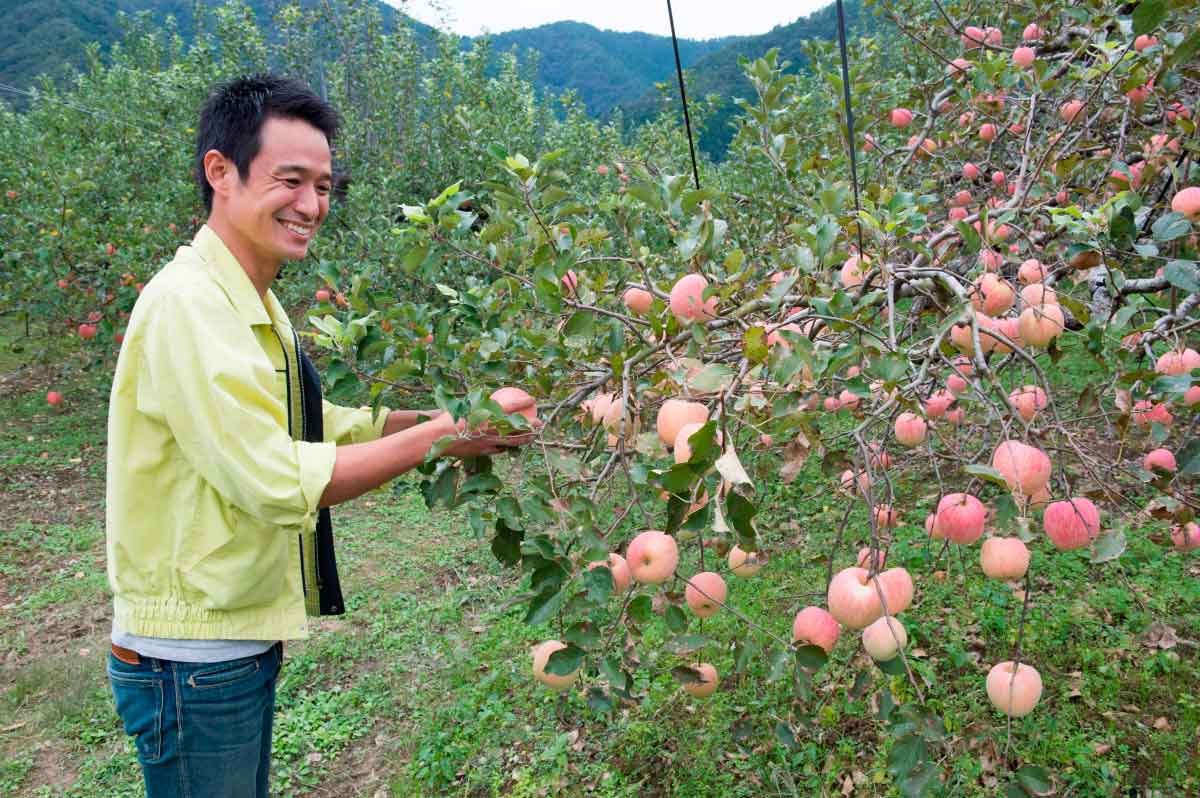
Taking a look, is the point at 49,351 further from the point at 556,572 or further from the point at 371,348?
the point at 556,572

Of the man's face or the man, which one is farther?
the man's face

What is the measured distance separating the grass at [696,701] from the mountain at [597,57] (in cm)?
3598

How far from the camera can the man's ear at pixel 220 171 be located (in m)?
1.44

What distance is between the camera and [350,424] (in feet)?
5.74

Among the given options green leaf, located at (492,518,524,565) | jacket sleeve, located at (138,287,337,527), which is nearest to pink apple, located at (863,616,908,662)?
green leaf, located at (492,518,524,565)

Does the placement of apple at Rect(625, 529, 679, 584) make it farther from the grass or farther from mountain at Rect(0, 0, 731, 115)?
A: mountain at Rect(0, 0, 731, 115)

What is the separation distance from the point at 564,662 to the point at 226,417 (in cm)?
60

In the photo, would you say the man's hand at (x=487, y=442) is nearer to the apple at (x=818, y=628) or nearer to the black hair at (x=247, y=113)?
the apple at (x=818, y=628)

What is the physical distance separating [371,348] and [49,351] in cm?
734

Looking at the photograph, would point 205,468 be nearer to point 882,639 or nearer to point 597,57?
point 882,639

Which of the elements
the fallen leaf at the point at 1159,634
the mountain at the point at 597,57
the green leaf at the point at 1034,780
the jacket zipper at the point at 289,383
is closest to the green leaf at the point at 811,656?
the green leaf at the point at 1034,780

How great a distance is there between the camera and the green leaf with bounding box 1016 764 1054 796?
1.17 metres

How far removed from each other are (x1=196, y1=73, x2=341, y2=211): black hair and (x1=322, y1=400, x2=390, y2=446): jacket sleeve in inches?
19.8

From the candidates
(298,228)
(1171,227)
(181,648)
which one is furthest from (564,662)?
(1171,227)
